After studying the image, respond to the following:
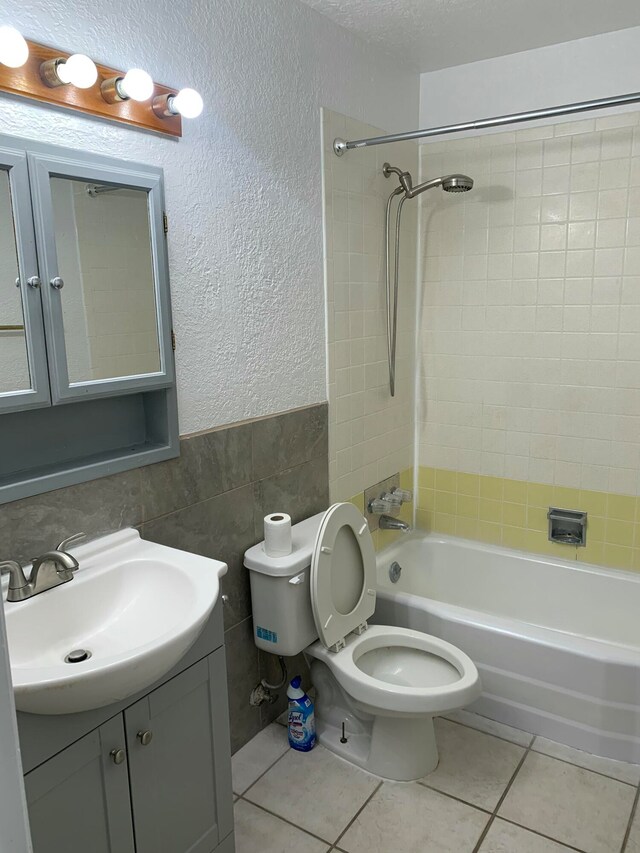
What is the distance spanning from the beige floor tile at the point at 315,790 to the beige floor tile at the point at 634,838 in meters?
0.73

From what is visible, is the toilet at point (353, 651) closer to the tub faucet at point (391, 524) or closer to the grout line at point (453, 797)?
the grout line at point (453, 797)

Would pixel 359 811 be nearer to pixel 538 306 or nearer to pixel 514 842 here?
pixel 514 842

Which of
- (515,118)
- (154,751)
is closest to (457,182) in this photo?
(515,118)

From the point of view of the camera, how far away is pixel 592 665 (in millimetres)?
2211

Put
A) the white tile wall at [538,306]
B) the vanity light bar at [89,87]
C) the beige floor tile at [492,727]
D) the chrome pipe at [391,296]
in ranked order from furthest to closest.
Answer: the chrome pipe at [391,296] → the white tile wall at [538,306] → the beige floor tile at [492,727] → the vanity light bar at [89,87]

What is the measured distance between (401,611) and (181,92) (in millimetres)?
1909

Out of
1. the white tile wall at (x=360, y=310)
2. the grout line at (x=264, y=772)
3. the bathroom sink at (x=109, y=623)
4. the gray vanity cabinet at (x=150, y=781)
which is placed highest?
the white tile wall at (x=360, y=310)

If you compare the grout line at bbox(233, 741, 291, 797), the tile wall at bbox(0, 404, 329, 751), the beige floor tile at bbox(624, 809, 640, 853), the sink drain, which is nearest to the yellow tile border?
the tile wall at bbox(0, 404, 329, 751)

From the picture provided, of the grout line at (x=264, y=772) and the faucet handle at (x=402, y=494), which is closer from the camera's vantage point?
the grout line at (x=264, y=772)

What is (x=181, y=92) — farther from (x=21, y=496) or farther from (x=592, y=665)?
(x=592, y=665)

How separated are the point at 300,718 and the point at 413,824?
0.48 m

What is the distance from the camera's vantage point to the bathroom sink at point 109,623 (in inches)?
46.6

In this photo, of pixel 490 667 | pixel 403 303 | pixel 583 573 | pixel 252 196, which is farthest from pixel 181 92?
pixel 583 573

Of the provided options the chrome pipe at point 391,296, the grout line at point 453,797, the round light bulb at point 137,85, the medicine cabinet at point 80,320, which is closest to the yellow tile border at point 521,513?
the chrome pipe at point 391,296
